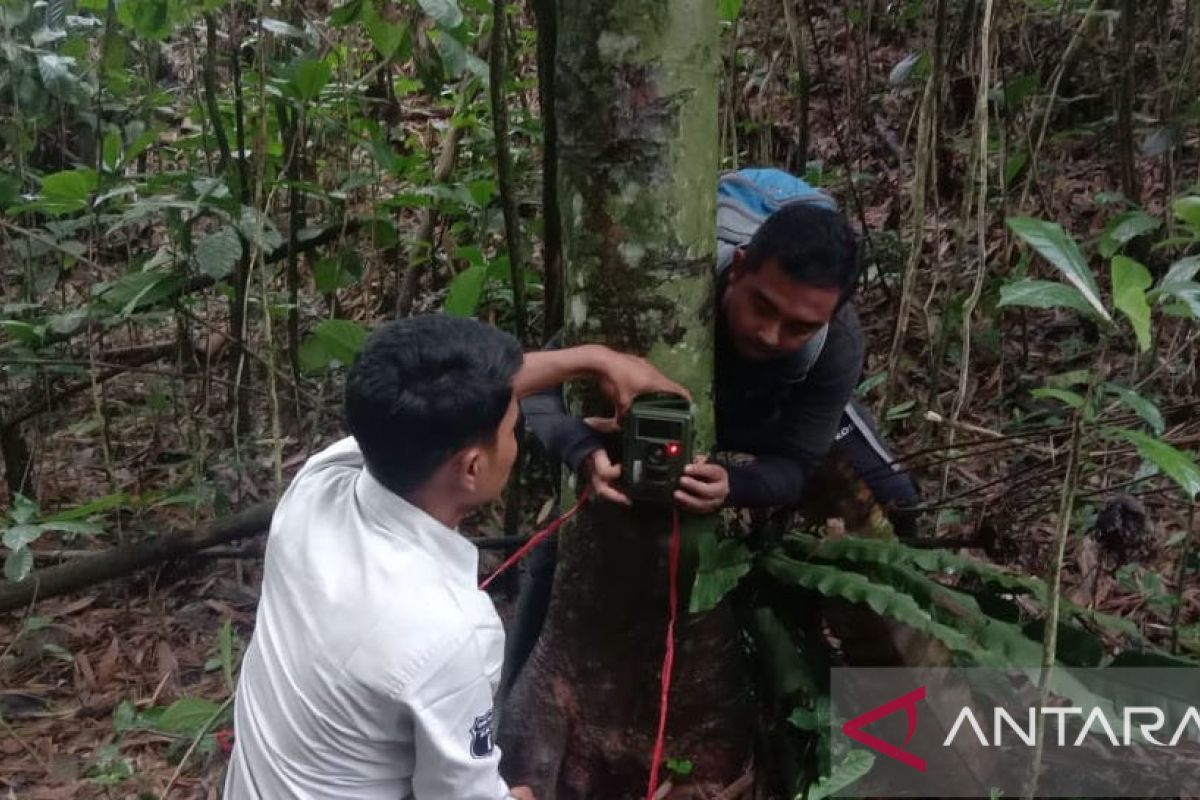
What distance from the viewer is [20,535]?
295 centimetres

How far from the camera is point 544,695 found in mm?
2656

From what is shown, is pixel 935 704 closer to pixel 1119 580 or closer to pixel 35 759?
pixel 1119 580

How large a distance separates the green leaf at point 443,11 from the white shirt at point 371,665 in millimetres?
1541

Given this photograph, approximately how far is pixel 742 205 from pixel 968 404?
2205mm

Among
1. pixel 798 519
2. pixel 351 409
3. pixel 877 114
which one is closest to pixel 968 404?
pixel 798 519

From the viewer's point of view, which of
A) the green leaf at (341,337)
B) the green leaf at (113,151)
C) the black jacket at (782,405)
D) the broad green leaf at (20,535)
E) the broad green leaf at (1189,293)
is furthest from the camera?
the green leaf at (113,151)

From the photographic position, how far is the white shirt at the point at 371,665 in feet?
5.16

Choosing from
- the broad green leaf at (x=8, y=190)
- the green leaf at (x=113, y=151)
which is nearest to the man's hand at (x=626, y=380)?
the green leaf at (x=113, y=151)

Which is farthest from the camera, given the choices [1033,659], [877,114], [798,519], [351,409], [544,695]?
[877,114]

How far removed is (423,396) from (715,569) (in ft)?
3.23

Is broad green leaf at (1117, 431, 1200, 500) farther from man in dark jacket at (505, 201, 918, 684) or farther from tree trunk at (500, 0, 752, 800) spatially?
tree trunk at (500, 0, 752, 800)

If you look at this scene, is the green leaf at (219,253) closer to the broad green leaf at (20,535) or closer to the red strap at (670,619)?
the broad green leaf at (20,535)

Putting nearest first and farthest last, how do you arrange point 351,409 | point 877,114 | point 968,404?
point 351,409
point 968,404
point 877,114

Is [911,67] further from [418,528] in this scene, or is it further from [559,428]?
[418,528]
